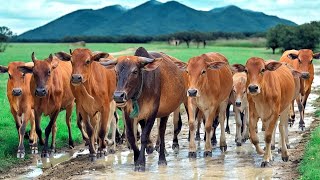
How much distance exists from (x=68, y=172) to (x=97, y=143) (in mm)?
2385

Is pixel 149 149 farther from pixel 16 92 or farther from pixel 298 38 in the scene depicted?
pixel 298 38

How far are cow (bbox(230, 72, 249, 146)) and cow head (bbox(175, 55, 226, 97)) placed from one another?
1.64 meters

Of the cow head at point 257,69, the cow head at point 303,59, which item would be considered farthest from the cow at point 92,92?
the cow head at point 303,59

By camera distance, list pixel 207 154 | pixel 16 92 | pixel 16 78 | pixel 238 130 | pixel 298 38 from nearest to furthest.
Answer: pixel 207 154 → pixel 16 92 → pixel 238 130 → pixel 16 78 → pixel 298 38

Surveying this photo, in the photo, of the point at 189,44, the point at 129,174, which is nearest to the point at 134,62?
the point at 129,174

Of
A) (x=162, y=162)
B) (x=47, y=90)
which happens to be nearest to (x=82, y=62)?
(x=47, y=90)

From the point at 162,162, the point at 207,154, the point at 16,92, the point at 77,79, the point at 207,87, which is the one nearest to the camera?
the point at 162,162

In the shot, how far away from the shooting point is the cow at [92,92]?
453 inches

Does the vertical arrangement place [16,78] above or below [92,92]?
above

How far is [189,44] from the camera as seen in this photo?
433 ft

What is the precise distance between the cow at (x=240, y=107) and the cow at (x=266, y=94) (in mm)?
1848

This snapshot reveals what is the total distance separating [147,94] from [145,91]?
75 mm

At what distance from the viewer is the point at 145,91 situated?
1039cm

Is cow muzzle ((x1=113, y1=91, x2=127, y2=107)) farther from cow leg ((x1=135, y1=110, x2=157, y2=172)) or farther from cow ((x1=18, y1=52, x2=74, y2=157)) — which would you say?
cow ((x1=18, y1=52, x2=74, y2=157))
